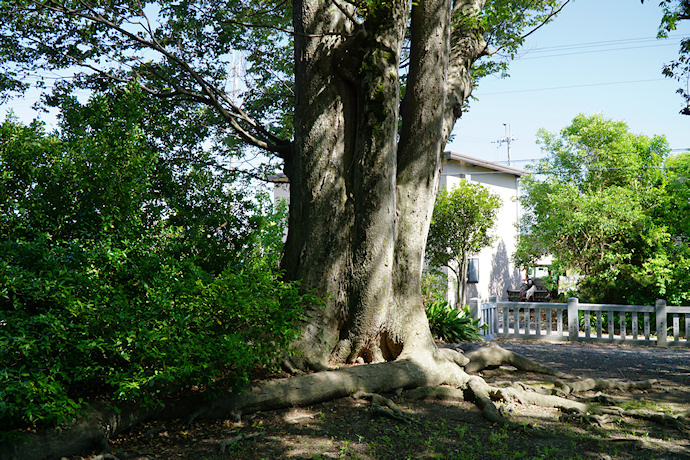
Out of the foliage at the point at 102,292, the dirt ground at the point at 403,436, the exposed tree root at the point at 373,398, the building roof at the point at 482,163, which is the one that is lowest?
the dirt ground at the point at 403,436

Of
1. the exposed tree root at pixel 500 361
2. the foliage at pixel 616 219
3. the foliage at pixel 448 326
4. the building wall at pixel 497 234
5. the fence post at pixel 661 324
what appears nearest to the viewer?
the exposed tree root at pixel 500 361

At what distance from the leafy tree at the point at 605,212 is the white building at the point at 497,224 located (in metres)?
2.07

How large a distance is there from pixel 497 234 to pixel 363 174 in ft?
72.4

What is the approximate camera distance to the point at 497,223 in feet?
89.6

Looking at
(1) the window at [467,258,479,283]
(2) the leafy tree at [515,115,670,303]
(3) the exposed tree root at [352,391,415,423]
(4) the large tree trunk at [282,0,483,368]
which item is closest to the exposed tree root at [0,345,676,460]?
(3) the exposed tree root at [352,391,415,423]

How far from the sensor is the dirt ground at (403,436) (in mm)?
4684

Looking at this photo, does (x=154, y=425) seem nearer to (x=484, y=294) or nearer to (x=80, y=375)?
(x=80, y=375)

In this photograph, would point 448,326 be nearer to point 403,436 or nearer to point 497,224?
point 403,436

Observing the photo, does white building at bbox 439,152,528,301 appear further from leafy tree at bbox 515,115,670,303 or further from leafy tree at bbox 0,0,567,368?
leafy tree at bbox 0,0,567,368

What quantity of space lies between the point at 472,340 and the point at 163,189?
8.04 meters

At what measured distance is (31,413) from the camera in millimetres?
3832

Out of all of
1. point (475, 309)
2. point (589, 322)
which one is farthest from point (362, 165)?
point (589, 322)

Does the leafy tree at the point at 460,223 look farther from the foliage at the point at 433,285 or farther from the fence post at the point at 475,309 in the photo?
the fence post at the point at 475,309

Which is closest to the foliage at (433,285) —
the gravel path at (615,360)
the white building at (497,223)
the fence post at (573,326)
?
the white building at (497,223)
